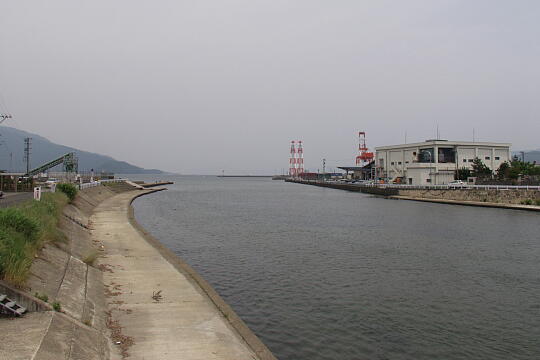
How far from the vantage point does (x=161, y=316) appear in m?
12.1

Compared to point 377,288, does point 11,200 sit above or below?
above

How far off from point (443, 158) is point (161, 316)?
10295cm

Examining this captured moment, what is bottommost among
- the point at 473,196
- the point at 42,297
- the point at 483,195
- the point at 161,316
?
the point at 161,316

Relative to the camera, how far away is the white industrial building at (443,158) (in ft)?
326

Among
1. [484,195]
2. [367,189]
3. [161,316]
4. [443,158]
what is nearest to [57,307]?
[161,316]

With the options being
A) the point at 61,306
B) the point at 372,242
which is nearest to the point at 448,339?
the point at 61,306

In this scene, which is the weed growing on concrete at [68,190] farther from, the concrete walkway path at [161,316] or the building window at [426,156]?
the building window at [426,156]

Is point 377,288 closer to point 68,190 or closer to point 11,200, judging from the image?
point 11,200

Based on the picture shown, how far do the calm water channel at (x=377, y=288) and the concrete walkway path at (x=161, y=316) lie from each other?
1687mm

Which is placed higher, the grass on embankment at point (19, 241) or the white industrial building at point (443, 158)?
the white industrial building at point (443, 158)

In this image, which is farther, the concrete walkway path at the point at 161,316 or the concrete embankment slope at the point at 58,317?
the concrete walkway path at the point at 161,316

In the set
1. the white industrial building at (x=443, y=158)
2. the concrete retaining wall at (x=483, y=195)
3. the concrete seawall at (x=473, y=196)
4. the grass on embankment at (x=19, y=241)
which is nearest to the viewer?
the grass on embankment at (x=19, y=241)

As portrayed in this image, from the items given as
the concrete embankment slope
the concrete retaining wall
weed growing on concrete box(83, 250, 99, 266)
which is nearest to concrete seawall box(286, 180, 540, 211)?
the concrete retaining wall

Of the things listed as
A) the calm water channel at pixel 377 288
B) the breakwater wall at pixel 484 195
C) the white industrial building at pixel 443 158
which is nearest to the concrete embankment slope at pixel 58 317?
the calm water channel at pixel 377 288
